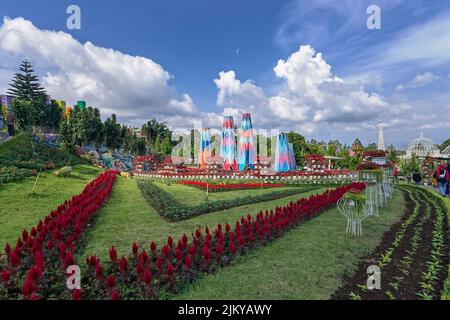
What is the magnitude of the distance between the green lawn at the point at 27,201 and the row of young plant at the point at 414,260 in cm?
750

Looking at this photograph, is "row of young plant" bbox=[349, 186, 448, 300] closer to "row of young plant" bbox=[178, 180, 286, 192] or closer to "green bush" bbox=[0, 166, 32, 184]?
"row of young plant" bbox=[178, 180, 286, 192]

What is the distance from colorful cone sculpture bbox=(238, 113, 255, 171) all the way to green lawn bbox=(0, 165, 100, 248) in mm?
15253

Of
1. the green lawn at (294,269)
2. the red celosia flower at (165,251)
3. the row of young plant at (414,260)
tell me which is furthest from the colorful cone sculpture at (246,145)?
the red celosia flower at (165,251)

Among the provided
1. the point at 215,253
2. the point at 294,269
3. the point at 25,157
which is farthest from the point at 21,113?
the point at 294,269

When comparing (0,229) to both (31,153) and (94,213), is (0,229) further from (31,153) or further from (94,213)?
(31,153)

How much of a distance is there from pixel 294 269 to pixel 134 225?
178 inches

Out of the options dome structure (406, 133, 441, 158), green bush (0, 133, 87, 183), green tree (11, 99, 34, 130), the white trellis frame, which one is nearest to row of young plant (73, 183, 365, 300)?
the white trellis frame

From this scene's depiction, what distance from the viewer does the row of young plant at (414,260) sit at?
11.9 feet

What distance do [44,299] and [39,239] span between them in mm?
1672

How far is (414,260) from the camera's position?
4.65m

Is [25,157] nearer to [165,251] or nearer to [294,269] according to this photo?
[165,251]

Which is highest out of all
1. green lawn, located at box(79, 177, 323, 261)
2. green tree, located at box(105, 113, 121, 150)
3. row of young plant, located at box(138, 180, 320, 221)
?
green tree, located at box(105, 113, 121, 150)

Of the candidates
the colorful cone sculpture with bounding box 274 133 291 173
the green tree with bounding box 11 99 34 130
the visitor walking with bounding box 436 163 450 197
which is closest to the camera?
the visitor walking with bounding box 436 163 450 197

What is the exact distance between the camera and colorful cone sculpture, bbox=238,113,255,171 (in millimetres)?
25234
